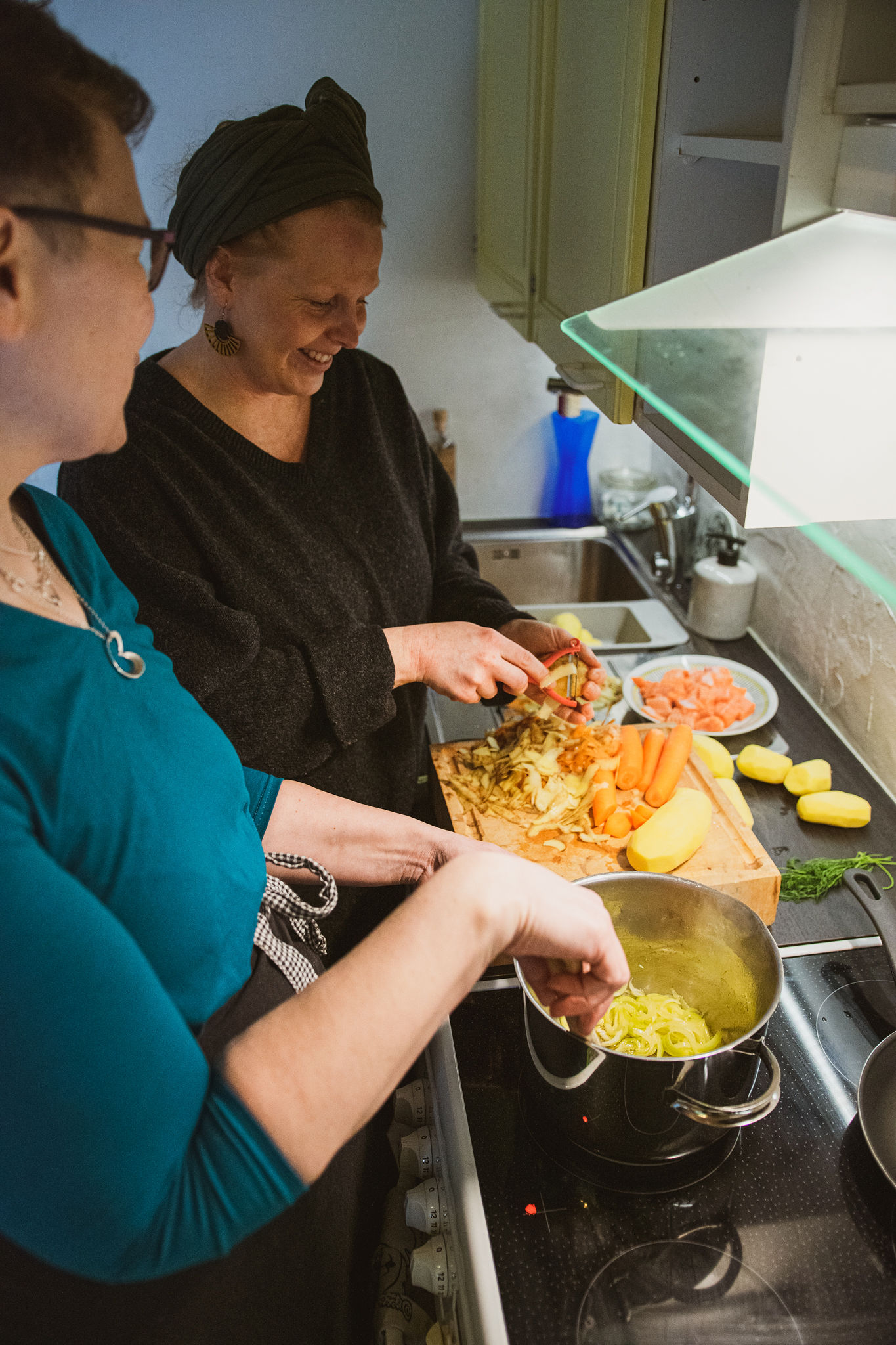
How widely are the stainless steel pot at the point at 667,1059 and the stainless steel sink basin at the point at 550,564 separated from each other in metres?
1.58

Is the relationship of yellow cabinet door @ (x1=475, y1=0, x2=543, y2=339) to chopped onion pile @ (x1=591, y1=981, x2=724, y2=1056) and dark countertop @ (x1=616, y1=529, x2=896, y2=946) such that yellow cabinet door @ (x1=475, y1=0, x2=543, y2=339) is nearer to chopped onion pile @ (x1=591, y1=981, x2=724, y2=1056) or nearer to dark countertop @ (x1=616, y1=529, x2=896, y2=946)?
dark countertop @ (x1=616, y1=529, x2=896, y2=946)

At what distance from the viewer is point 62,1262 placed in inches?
22.2

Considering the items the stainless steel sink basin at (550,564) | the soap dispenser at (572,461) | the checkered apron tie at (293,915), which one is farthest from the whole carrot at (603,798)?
the soap dispenser at (572,461)

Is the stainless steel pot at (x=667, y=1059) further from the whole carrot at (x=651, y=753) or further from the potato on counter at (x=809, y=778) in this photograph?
the potato on counter at (x=809, y=778)

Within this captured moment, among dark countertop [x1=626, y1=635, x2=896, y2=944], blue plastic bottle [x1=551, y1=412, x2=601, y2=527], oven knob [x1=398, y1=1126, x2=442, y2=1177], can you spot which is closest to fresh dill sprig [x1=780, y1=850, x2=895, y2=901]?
dark countertop [x1=626, y1=635, x2=896, y2=944]

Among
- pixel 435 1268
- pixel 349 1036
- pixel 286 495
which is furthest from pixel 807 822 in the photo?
pixel 349 1036

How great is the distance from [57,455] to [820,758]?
1375 millimetres

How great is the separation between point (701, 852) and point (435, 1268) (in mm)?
604

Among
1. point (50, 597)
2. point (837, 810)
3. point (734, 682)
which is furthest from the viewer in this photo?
point (734, 682)

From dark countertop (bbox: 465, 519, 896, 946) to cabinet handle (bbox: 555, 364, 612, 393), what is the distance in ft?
2.04

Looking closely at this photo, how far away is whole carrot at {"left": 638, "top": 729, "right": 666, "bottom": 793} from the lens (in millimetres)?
1395

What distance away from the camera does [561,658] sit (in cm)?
145

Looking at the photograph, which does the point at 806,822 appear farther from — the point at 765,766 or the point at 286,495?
the point at 286,495

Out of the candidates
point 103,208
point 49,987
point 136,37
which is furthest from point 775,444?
point 136,37
